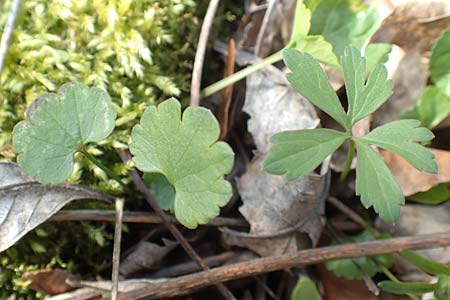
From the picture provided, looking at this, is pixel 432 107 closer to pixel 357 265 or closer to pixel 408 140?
pixel 408 140

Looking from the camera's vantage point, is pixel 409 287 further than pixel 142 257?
No

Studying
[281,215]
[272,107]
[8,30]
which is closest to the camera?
[8,30]

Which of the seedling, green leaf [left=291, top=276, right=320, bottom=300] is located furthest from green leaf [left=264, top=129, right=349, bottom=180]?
green leaf [left=291, top=276, right=320, bottom=300]

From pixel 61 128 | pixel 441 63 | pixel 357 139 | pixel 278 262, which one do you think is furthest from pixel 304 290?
pixel 441 63

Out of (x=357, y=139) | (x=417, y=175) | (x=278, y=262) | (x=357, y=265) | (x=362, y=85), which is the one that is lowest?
(x=357, y=265)

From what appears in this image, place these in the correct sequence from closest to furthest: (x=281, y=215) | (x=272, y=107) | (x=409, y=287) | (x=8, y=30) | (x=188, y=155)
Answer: (x=188, y=155) < (x=409, y=287) < (x=8, y=30) < (x=281, y=215) < (x=272, y=107)

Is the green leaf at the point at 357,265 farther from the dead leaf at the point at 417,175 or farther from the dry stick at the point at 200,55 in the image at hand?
the dry stick at the point at 200,55
